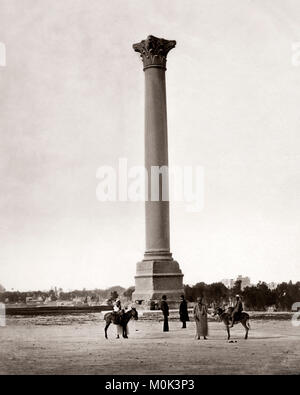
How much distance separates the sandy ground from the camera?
65.1 ft

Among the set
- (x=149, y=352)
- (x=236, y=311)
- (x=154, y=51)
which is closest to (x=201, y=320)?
(x=236, y=311)

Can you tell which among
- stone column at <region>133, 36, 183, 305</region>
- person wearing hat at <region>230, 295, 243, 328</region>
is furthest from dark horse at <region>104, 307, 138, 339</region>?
stone column at <region>133, 36, 183, 305</region>

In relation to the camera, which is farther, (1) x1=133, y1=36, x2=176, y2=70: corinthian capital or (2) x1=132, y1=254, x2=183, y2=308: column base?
(1) x1=133, y1=36, x2=176, y2=70: corinthian capital

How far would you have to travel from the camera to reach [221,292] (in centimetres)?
11012

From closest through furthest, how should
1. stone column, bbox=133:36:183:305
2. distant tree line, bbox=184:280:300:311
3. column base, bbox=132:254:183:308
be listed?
column base, bbox=132:254:183:308 → stone column, bbox=133:36:183:305 → distant tree line, bbox=184:280:300:311

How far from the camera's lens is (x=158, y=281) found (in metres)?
47.2

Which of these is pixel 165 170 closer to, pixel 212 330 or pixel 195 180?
pixel 195 180

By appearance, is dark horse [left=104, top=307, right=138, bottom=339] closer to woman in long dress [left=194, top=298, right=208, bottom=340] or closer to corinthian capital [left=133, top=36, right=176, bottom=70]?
woman in long dress [left=194, top=298, right=208, bottom=340]

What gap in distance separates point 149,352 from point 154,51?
30262 mm

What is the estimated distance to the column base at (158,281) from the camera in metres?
46.9

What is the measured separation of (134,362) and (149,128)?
2967 cm

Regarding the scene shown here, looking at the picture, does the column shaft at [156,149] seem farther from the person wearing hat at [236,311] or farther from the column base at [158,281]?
the person wearing hat at [236,311]

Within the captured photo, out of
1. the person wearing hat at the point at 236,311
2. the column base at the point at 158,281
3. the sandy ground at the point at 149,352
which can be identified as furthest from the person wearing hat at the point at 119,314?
the column base at the point at 158,281
